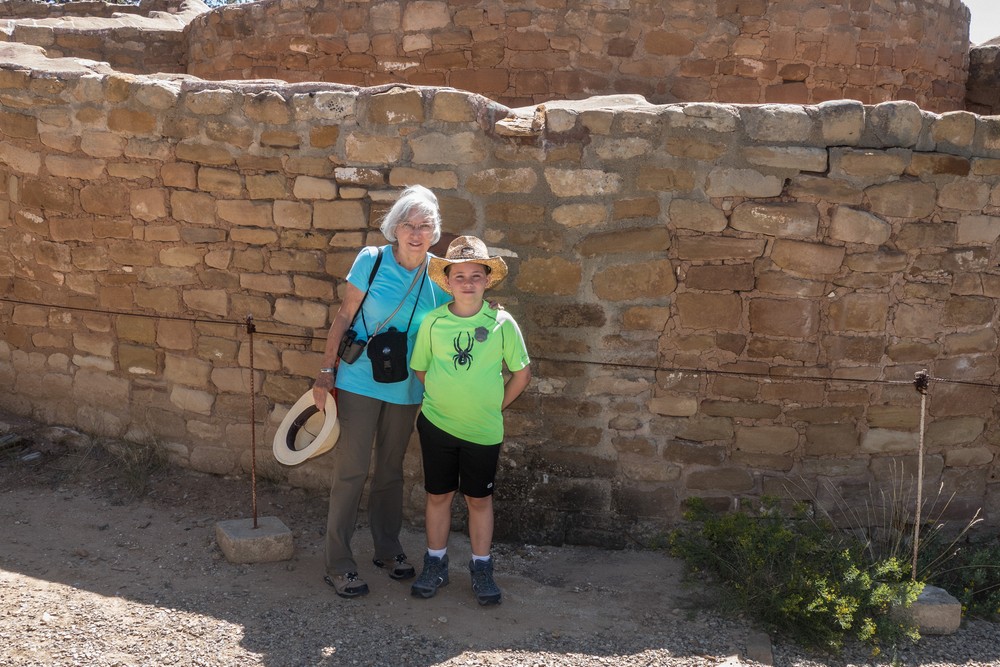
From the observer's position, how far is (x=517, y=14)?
7.16 metres

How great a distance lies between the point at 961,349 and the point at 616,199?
179 centimetres

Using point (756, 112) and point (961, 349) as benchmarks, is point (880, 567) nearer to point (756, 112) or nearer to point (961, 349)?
point (961, 349)

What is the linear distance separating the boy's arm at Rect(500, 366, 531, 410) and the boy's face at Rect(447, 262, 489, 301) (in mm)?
367

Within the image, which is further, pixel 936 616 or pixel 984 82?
pixel 984 82

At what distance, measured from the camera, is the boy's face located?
12.0 ft

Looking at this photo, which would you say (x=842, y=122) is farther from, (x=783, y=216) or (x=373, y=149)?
(x=373, y=149)

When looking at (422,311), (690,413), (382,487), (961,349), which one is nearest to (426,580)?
(382,487)

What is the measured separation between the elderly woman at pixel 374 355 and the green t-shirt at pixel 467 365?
130 mm

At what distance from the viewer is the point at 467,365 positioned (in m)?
3.70

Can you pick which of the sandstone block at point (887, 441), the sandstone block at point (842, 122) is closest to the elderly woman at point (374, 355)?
the sandstone block at point (842, 122)

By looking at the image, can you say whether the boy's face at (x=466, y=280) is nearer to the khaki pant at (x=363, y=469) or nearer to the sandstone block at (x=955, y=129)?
the khaki pant at (x=363, y=469)

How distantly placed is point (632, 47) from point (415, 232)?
4051 millimetres

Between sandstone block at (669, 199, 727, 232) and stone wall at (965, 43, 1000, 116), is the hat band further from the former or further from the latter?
stone wall at (965, 43, 1000, 116)

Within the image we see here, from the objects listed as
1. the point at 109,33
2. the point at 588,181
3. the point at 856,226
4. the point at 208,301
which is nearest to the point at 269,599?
the point at 208,301
